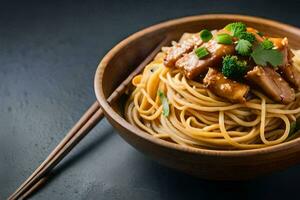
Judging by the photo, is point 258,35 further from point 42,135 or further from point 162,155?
point 42,135

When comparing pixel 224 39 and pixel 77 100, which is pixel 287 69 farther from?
pixel 77 100

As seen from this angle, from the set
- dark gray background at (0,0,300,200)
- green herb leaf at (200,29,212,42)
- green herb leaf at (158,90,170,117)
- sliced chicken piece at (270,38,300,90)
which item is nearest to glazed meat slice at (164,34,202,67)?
green herb leaf at (200,29,212,42)

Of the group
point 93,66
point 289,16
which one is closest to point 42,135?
point 93,66

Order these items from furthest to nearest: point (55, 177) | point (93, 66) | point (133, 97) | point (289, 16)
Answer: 1. point (289, 16)
2. point (93, 66)
3. point (133, 97)
4. point (55, 177)

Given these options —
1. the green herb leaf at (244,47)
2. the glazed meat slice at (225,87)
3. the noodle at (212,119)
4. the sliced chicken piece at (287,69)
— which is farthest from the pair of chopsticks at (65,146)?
the sliced chicken piece at (287,69)

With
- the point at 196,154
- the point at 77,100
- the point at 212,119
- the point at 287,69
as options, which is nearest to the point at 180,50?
the point at 212,119

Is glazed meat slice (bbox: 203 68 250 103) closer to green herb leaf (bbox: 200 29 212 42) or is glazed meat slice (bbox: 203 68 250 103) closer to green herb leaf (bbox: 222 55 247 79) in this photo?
green herb leaf (bbox: 222 55 247 79)
